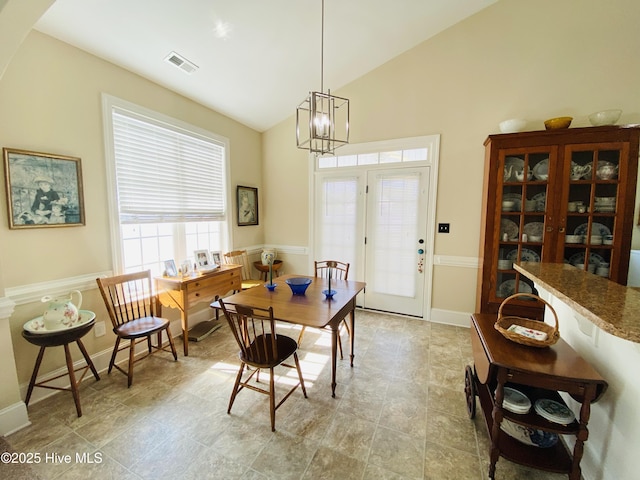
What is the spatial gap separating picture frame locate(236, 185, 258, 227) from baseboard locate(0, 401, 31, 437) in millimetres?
2690

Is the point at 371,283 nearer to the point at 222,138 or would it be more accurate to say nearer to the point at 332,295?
the point at 332,295

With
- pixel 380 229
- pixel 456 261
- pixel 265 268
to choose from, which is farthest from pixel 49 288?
pixel 456 261

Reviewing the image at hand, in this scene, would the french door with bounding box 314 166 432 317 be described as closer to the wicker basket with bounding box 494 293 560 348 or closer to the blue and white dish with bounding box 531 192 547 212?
the blue and white dish with bounding box 531 192 547 212

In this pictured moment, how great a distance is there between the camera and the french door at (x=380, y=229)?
138 inches

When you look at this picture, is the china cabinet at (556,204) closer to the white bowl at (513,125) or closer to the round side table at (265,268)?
the white bowl at (513,125)

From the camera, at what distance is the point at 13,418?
179 centimetres

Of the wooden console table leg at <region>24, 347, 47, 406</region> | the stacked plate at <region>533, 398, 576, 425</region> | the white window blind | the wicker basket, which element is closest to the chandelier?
the white window blind

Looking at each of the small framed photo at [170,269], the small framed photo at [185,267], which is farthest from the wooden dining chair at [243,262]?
the small framed photo at [170,269]

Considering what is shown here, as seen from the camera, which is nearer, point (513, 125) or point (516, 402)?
point (516, 402)

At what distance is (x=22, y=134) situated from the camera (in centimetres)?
196

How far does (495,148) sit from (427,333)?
7.03 ft

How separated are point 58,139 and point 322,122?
6.80ft

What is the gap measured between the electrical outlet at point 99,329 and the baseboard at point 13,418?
25.8 inches

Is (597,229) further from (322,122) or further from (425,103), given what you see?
(322,122)
